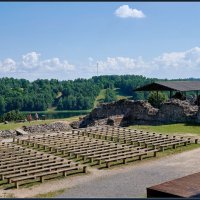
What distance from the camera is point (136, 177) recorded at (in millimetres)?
16531

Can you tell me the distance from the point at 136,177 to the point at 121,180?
83 centimetres

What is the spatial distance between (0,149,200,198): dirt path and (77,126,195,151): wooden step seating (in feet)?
11.1

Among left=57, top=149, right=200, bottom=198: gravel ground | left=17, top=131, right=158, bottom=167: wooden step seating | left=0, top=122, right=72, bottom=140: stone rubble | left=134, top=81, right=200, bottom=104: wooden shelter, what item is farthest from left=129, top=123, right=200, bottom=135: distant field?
left=57, top=149, right=200, bottom=198: gravel ground

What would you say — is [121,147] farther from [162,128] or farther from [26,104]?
[26,104]

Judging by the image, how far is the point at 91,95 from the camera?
129 meters

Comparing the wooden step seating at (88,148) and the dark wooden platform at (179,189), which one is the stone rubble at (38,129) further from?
the dark wooden platform at (179,189)

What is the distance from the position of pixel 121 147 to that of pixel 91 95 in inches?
4185

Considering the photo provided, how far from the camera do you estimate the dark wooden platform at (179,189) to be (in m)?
11.0

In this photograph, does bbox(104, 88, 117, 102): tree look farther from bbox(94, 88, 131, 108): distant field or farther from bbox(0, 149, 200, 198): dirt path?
bbox(0, 149, 200, 198): dirt path

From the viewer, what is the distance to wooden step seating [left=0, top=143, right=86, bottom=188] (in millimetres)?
16297

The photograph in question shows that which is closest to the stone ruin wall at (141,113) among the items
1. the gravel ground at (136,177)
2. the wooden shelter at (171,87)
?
the wooden shelter at (171,87)

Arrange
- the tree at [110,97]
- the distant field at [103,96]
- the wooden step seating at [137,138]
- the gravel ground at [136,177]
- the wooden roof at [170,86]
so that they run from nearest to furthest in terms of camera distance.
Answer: the gravel ground at [136,177], the wooden step seating at [137,138], the wooden roof at [170,86], the tree at [110,97], the distant field at [103,96]

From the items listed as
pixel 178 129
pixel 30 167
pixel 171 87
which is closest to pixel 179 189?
pixel 30 167

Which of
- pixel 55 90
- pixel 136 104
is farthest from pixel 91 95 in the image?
pixel 136 104
